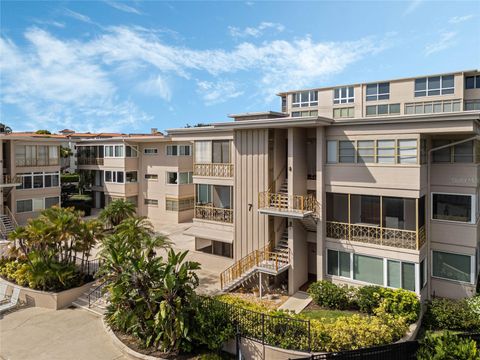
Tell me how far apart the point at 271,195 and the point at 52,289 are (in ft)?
43.7

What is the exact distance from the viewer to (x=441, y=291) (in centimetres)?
1812

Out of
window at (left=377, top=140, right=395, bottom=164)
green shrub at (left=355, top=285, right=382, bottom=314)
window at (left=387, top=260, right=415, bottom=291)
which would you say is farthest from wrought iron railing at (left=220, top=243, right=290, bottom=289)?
window at (left=377, top=140, right=395, bottom=164)

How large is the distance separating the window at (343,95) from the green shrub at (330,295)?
25625 millimetres

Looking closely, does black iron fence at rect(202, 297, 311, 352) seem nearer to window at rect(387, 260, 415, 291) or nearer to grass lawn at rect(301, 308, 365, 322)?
grass lawn at rect(301, 308, 365, 322)

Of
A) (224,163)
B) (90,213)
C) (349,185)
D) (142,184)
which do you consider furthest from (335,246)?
(90,213)

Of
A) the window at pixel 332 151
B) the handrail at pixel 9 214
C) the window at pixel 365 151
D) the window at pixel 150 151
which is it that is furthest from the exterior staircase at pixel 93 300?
the window at pixel 150 151

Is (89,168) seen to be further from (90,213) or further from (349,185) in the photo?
(349,185)

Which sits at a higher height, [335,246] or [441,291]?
[335,246]

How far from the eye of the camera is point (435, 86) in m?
33.2

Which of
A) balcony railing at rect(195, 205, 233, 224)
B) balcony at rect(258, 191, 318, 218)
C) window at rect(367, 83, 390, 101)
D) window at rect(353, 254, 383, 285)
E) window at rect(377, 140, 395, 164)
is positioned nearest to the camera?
window at rect(377, 140, 395, 164)

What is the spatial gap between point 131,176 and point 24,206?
1061cm

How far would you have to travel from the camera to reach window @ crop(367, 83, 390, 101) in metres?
35.8

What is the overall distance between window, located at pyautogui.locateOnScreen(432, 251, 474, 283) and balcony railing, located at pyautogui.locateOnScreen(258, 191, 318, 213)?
674cm

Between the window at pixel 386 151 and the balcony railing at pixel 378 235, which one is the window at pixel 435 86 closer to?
the window at pixel 386 151
